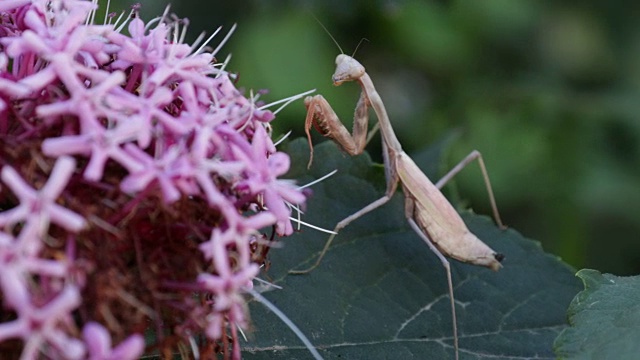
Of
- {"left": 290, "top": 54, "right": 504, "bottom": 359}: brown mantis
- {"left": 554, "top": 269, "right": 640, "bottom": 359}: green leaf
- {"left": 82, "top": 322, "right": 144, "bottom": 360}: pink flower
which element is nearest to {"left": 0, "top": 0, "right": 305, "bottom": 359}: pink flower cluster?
{"left": 82, "top": 322, "right": 144, "bottom": 360}: pink flower

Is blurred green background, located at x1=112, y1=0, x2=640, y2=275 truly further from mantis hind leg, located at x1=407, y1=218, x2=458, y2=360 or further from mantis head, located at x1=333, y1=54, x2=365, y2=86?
mantis hind leg, located at x1=407, y1=218, x2=458, y2=360

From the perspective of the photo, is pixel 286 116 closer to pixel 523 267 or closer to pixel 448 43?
pixel 448 43

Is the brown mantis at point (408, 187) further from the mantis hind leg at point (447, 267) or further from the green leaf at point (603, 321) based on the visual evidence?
the green leaf at point (603, 321)

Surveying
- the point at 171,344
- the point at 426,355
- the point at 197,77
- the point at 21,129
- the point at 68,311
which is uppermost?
the point at 197,77

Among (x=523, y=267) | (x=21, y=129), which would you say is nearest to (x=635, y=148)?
(x=523, y=267)

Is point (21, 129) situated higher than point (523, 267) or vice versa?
point (21, 129)

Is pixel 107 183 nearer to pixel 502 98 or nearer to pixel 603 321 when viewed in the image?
pixel 603 321
